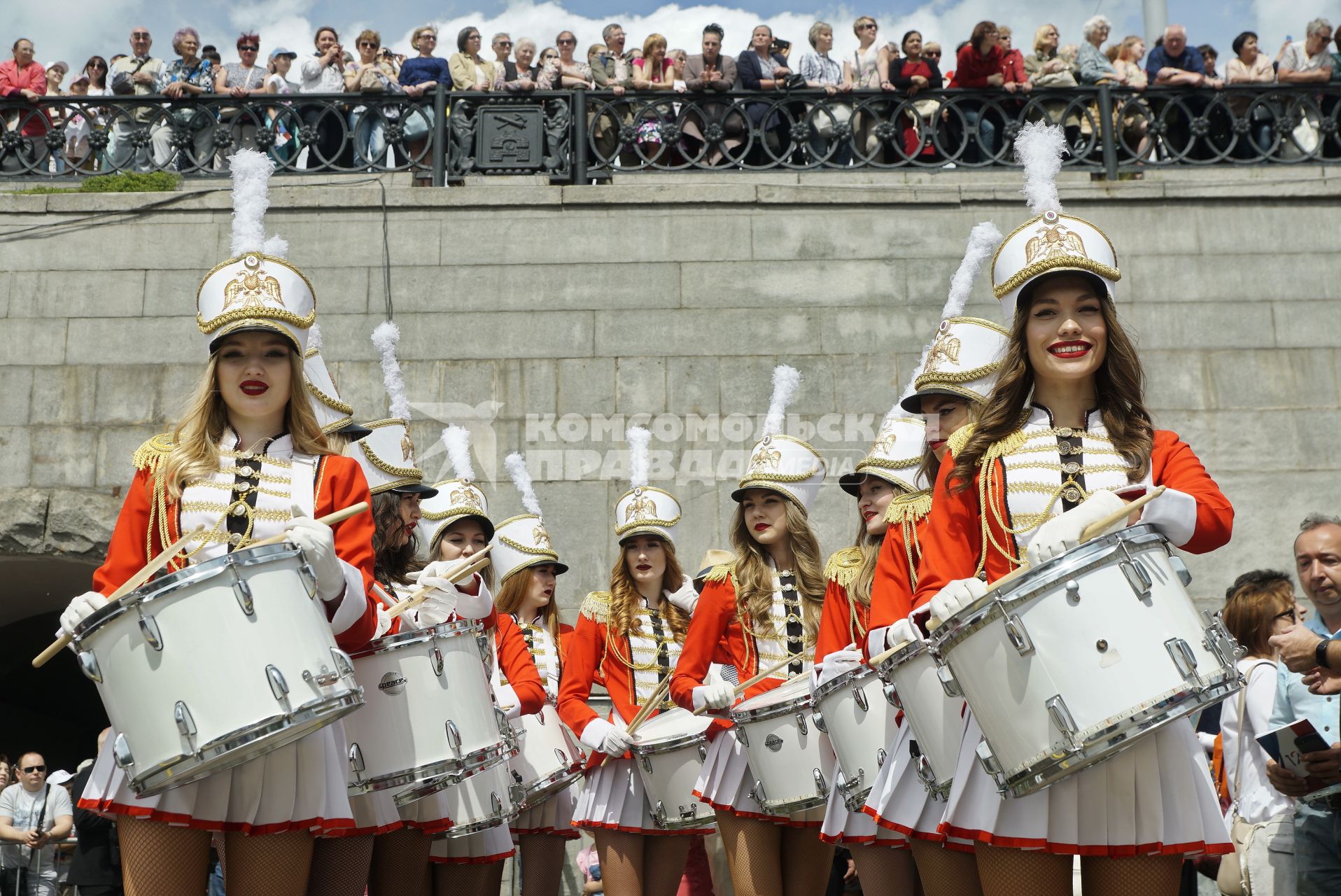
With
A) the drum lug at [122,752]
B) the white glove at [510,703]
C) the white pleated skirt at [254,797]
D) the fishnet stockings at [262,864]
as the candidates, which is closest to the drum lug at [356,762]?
the white pleated skirt at [254,797]

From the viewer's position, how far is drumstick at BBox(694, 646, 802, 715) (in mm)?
6303

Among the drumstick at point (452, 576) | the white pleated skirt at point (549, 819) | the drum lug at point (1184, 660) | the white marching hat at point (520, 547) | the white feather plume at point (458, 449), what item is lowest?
the white pleated skirt at point (549, 819)

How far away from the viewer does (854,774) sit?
209 inches

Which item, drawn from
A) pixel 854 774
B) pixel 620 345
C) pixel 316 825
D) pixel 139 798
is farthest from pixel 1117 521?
pixel 620 345

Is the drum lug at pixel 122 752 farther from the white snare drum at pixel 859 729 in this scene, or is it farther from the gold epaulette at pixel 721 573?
the gold epaulette at pixel 721 573

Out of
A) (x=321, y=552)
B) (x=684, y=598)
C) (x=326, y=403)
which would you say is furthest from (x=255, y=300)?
(x=684, y=598)

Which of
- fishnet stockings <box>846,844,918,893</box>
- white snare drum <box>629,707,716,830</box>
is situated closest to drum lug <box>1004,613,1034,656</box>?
fishnet stockings <box>846,844,918,893</box>

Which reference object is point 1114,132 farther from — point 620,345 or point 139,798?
point 139,798

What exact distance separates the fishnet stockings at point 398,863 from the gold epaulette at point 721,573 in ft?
5.94

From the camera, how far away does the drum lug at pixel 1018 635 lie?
3.42 meters

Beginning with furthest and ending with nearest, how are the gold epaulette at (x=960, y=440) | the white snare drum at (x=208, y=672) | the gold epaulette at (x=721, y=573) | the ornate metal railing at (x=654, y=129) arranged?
the ornate metal railing at (x=654, y=129), the gold epaulette at (x=721, y=573), the gold epaulette at (x=960, y=440), the white snare drum at (x=208, y=672)

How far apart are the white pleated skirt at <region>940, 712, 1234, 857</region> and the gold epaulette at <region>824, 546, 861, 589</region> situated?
2.51 meters

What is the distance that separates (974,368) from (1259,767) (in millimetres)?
1880

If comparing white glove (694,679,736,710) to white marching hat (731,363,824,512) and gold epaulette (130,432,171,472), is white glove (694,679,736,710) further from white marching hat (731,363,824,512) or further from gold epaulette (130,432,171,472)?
gold epaulette (130,432,171,472)
